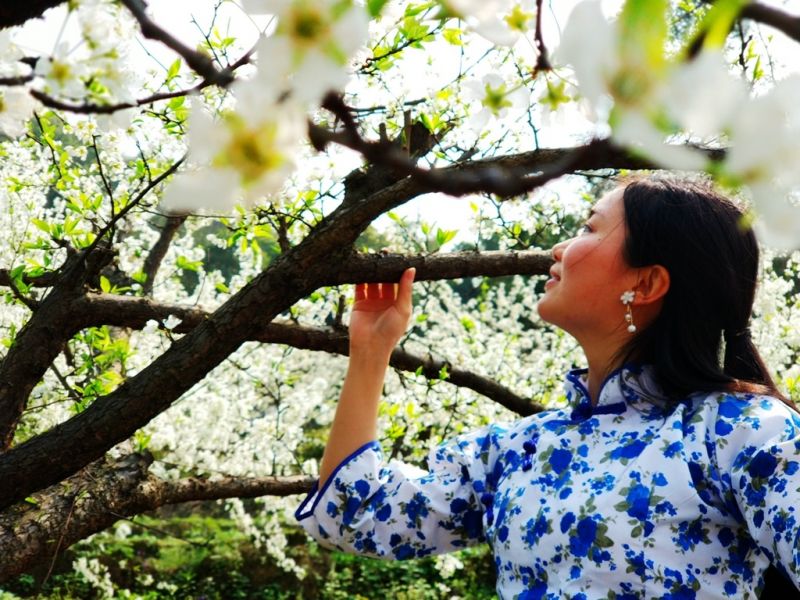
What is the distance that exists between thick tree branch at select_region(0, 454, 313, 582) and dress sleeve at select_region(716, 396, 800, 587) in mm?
1589

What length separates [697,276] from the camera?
4.75ft

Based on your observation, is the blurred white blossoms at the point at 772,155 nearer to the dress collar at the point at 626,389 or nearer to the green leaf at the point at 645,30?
the green leaf at the point at 645,30

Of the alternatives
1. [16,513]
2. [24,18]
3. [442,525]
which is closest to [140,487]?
[16,513]

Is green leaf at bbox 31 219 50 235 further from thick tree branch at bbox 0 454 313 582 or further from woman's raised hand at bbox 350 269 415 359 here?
woman's raised hand at bbox 350 269 415 359

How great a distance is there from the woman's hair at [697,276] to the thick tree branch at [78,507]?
148 cm

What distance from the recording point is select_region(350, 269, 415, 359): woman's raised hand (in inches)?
62.7

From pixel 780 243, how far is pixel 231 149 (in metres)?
0.26

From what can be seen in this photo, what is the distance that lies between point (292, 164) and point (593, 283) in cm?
109

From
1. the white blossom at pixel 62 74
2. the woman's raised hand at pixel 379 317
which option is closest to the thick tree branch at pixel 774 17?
the white blossom at pixel 62 74

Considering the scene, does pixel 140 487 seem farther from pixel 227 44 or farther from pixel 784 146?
pixel 784 146

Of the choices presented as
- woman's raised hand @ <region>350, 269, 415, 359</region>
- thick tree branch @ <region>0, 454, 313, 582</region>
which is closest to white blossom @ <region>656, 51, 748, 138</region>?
woman's raised hand @ <region>350, 269, 415, 359</region>

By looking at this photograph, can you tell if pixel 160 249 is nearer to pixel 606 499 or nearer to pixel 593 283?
pixel 593 283

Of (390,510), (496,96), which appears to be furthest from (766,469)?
(496,96)

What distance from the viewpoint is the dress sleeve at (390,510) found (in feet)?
5.18
